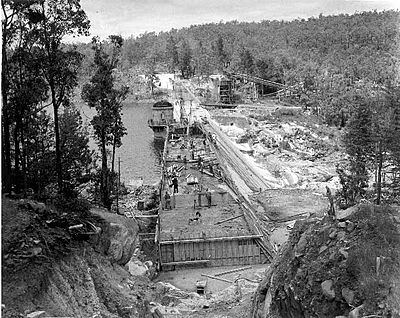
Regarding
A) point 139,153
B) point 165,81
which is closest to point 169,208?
point 139,153

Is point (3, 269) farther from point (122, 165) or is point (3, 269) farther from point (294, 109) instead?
point (294, 109)

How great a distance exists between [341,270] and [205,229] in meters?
10.4

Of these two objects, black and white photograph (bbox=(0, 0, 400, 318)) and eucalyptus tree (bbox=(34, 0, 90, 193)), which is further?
eucalyptus tree (bbox=(34, 0, 90, 193))

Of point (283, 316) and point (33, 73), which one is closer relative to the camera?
point (283, 316)

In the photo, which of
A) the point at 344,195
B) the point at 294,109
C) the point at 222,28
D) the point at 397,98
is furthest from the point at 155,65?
the point at 344,195

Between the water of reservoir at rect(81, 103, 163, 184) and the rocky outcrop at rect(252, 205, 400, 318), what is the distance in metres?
14.7

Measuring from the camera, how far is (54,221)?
10891 millimetres

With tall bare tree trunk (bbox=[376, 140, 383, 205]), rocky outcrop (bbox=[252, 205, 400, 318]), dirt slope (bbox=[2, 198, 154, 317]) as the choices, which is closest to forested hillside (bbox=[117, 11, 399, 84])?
tall bare tree trunk (bbox=[376, 140, 383, 205])

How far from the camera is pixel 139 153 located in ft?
132

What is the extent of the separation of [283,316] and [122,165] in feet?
87.4

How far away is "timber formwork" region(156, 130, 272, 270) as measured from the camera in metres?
17.9

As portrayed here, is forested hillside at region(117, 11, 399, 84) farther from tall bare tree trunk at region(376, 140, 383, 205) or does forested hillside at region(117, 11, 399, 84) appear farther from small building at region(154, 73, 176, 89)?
tall bare tree trunk at region(376, 140, 383, 205)

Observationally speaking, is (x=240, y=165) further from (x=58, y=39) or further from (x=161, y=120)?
(x=58, y=39)

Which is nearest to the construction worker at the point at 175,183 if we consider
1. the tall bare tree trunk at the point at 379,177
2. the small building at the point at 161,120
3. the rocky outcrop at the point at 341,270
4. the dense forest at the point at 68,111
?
the dense forest at the point at 68,111
